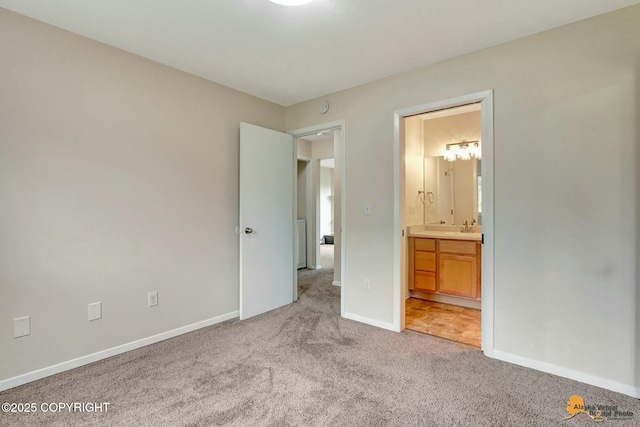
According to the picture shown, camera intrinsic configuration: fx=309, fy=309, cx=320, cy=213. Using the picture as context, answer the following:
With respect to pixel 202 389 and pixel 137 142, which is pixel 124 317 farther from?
pixel 137 142

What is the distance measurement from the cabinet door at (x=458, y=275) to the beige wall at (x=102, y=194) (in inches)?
98.1

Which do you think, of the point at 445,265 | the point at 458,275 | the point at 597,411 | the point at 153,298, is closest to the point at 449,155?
the point at 445,265

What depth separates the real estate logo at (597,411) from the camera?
167 cm

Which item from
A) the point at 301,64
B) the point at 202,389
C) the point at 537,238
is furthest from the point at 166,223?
the point at 537,238

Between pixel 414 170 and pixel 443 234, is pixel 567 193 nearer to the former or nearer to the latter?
pixel 443 234

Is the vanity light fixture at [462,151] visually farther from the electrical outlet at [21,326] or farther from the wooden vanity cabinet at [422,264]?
the electrical outlet at [21,326]

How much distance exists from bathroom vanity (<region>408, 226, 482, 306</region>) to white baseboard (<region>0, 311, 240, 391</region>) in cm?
238

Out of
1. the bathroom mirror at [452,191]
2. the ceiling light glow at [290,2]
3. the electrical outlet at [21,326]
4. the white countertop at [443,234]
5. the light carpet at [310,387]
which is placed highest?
the ceiling light glow at [290,2]

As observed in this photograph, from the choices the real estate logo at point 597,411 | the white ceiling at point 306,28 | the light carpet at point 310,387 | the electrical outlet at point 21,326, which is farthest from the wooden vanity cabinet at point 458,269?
the electrical outlet at point 21,326

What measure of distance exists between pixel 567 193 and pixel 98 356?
11.6ft

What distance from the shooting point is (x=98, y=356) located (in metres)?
2.30

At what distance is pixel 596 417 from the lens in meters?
1.68

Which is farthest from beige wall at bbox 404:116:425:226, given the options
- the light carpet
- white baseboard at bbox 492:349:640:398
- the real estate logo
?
the real estate logo

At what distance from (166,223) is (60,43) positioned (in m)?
1.45
